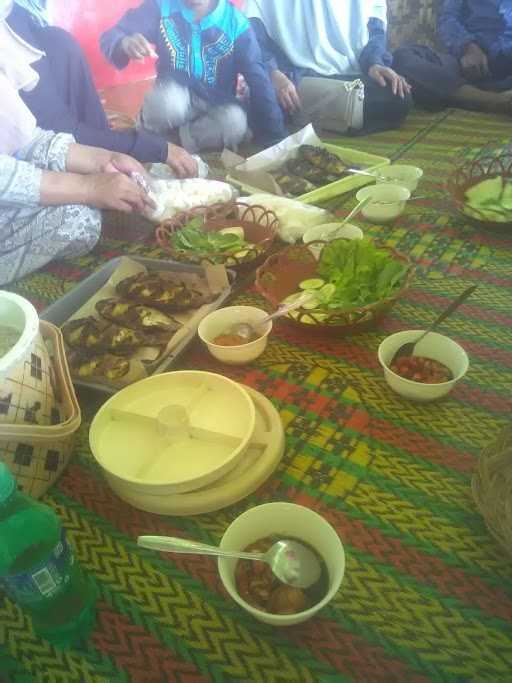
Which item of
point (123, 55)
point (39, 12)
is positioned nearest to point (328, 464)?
point (39, 12)

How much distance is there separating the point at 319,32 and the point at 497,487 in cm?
294

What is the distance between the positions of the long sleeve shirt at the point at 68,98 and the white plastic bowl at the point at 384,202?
804 millimetres

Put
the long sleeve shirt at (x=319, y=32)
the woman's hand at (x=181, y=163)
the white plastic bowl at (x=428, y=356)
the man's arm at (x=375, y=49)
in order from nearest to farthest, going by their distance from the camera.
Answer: the white plastic bowl at (x=428, y=356) < the woman's hand at (x=181, y=163) < the man's arm at (x=375, y=49) < the long sleeve shirt at (x=319, y=32)

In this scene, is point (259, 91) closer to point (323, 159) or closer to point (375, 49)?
point (375, 49)

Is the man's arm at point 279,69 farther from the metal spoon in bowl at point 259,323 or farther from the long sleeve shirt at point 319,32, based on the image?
the metal spoon in bowl at point 259,323

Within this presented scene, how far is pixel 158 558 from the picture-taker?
74 centimetres

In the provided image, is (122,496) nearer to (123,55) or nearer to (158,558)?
(158,558)

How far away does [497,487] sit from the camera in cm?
68

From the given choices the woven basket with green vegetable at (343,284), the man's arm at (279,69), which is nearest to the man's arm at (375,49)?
the man's arm at (279,69)

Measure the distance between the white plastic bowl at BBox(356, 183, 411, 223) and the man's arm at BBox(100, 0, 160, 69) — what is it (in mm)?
1426

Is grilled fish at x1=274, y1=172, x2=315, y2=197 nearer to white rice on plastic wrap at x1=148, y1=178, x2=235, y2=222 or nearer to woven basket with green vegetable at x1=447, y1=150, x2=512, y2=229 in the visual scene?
white rice on plastic wrap at x1=148, y1=178, x2=235, y2=222

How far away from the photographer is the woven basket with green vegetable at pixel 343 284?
102 centimetres

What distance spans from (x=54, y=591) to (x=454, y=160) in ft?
6.45

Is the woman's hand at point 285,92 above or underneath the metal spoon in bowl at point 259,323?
above
